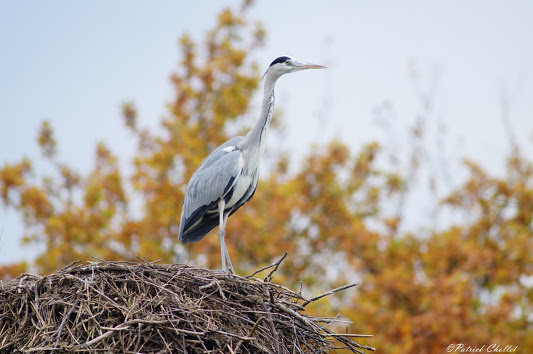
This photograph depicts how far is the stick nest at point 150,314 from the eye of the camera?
4.44 meters

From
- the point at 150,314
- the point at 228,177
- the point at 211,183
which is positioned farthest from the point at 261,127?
the point at 150,314

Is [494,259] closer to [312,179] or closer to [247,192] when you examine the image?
[312,179]

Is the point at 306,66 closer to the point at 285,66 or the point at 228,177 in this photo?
the point at 285,66

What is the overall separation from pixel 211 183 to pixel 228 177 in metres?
0.21

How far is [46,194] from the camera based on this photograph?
45.1 ft

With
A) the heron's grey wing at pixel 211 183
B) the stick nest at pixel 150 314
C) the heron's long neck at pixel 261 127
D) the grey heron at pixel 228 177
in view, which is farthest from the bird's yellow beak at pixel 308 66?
Result: the stick nest at pixel 150 314

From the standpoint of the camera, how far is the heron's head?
7270 millimetres

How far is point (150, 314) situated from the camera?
452 cm

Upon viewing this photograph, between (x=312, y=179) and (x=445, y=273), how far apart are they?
330 cm

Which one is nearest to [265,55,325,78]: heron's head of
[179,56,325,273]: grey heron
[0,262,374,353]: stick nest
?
[179,56,325,273]: grey heron

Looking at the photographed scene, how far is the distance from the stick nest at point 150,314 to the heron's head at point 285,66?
2.91m

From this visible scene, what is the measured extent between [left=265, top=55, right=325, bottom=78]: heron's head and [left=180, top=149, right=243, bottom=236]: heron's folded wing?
98cm

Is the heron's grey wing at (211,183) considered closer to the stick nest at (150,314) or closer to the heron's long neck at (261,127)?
the heron's long neck at (261,127)

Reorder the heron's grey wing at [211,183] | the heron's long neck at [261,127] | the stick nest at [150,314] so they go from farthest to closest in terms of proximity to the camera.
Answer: the heron's long neck at [261,127]
the heron's grey wing at [211,183]
the stick nest at [150,314]
